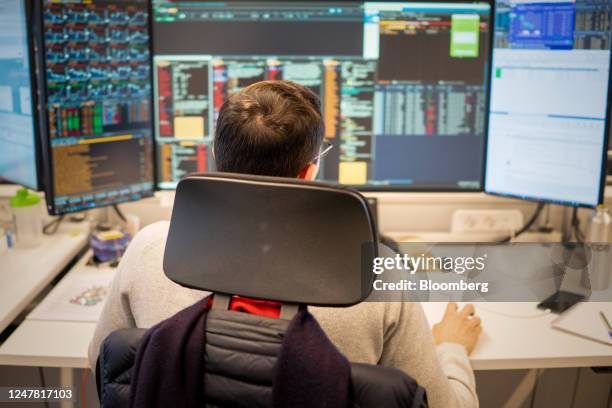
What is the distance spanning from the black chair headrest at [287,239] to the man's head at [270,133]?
19 cm

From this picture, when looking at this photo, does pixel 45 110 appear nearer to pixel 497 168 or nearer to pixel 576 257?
pixel 497 168

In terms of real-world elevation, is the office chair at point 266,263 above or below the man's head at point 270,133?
below

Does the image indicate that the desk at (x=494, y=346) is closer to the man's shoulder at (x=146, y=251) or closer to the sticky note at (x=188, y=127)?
the man's shoulder at (x=146, y=251)

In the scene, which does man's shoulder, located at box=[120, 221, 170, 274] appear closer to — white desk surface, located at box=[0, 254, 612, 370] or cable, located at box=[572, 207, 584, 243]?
white desk surface, located at box=[0, 254, 612, 370]

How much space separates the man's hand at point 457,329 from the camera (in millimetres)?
1475

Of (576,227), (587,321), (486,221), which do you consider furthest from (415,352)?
(576,227)

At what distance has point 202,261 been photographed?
2.74ft

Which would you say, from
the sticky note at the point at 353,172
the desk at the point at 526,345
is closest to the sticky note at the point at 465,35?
the sticky note at the point at 353,172

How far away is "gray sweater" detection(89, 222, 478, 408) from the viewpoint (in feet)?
3.45

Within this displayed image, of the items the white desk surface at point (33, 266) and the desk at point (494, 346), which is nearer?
the desk at point (494, 346)

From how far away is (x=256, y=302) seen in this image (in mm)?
879

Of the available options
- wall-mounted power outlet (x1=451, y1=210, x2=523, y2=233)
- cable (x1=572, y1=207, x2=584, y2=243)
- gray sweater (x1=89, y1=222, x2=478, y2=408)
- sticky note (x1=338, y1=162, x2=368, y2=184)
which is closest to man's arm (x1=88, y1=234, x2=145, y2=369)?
gray sweater (x1=89, y1=222, x2=478, y2=408)

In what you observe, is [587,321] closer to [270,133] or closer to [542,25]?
[542,25]

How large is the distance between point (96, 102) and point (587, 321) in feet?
4.43
